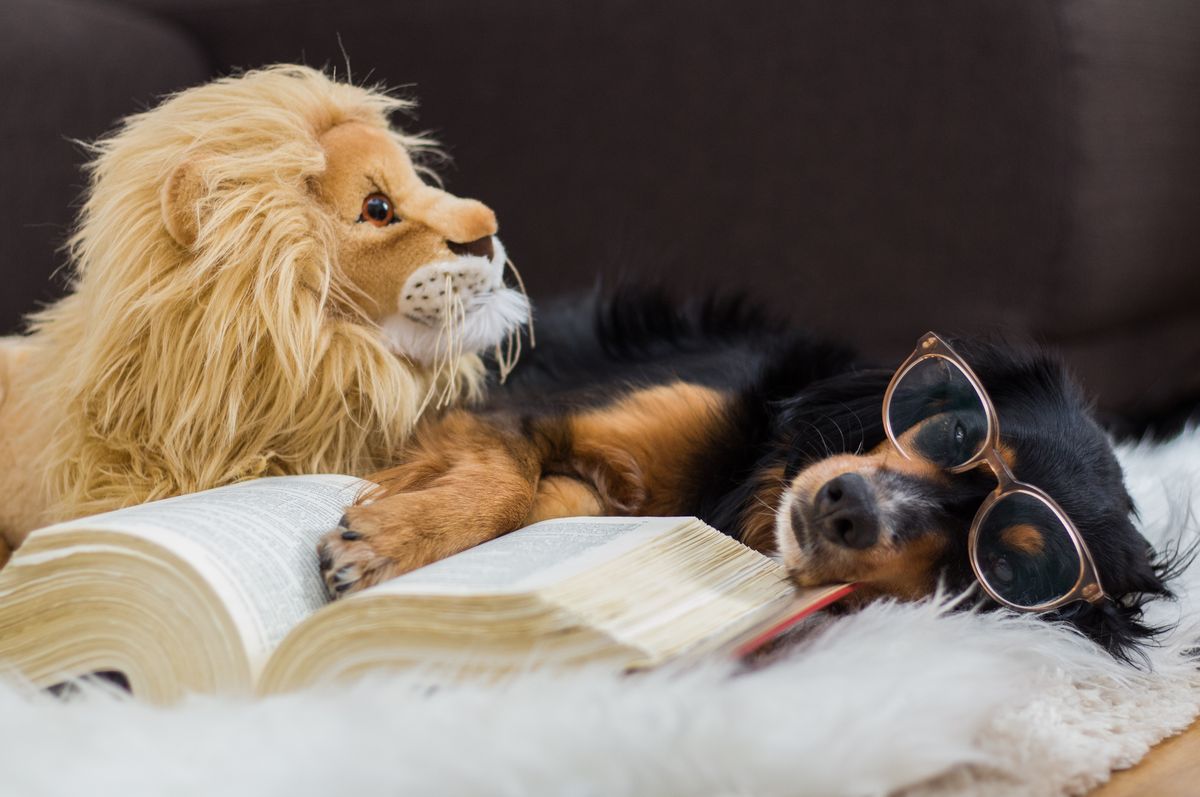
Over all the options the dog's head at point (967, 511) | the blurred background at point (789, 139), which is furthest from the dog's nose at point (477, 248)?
the blurred background at point (789, 139)

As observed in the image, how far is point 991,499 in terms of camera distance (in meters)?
1.09

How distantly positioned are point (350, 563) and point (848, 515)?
0.52m

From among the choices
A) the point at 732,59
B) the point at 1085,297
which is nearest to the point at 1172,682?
the point at 1085,297

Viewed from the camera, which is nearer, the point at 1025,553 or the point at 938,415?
the point at 1025,553

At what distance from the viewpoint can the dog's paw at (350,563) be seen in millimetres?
934

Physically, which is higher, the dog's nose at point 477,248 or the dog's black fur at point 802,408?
the dog's nose at point 477,248

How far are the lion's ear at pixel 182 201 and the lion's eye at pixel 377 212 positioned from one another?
0.18 metres

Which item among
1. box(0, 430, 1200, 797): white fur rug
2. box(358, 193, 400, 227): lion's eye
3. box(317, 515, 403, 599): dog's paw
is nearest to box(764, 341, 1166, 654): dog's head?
box(0, 430, 1200, 797): white fur rug

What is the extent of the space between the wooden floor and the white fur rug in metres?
0.02

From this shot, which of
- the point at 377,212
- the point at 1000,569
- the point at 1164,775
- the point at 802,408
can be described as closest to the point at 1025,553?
the point at 1000,569

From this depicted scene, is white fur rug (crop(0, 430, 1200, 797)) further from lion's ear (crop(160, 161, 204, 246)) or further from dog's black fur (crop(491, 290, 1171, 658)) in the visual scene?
lion's ear (crop(160, 161, 204, 246))

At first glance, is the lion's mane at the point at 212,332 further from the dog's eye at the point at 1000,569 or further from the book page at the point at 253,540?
the dog's eye at the point at 1000,569

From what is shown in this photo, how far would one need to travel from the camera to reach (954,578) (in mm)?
1111

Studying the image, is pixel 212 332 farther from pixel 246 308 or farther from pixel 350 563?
pixel 350 563
